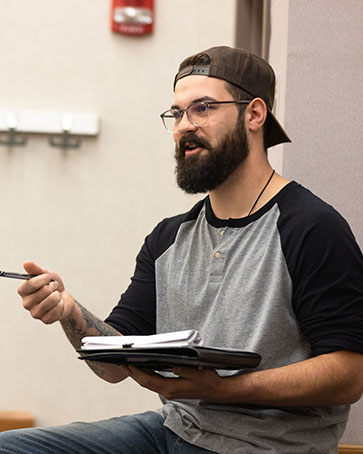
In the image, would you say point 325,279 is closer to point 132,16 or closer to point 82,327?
point 82,327

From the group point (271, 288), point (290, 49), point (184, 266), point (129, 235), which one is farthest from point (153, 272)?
point (129, 235)

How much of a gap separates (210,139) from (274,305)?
449 mm

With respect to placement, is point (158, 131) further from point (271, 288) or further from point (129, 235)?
point (271, 288)

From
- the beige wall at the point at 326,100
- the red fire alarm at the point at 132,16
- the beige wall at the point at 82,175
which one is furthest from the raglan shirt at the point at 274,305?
the red fire alarm at the point at 132,16

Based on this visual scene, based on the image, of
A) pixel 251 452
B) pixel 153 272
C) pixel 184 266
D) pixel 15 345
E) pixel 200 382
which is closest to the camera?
pixel 200 382

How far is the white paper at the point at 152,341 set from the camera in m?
1.32

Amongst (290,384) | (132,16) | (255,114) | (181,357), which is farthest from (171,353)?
(132,16)

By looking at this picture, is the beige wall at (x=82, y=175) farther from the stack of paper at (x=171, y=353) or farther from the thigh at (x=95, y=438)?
the stack of paper at (x=171, y=353)

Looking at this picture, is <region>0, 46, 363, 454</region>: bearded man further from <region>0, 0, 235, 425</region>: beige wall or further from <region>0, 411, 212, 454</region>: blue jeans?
<region>0, 0, 235, 425</region>: beige wall

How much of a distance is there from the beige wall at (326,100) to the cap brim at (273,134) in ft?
0.92

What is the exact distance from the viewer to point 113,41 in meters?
3.38

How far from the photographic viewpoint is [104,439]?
5.43 feet

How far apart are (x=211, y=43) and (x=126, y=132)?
0.56 metres

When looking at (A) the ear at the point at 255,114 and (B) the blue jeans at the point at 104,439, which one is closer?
(B) the blue jeans at the point at 104,439
